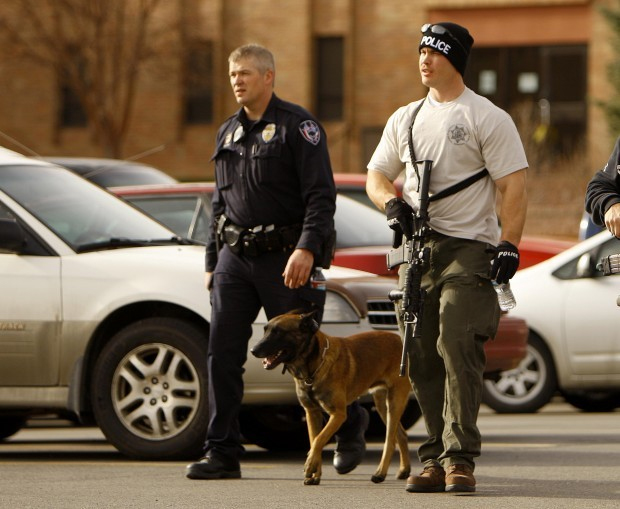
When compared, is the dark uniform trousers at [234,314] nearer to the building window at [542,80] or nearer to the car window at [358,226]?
the car window at [358,226]

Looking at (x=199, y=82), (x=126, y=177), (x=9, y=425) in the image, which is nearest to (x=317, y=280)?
(x=9, y=425)

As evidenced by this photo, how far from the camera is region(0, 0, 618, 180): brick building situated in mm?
41219

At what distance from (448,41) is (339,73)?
36.5 m

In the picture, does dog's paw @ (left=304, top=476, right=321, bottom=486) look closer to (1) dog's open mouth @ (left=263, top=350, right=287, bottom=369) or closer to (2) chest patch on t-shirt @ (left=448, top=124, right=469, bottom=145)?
(1) dog's open mouth @ (left=263, top=350, right=287, bottom=369)

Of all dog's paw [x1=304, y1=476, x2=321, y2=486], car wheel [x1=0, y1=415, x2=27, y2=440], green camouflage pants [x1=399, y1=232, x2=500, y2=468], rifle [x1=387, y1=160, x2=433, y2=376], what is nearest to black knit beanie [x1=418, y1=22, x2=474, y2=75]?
rifle [x1=387, y1=160, x2=433, y2=376]

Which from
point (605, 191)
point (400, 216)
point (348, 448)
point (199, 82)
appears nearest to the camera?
point (605, 191)

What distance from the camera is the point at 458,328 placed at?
7.13 m

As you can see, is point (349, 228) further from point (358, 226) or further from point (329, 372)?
point (329, 372)

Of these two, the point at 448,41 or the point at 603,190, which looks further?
the point at 448,41

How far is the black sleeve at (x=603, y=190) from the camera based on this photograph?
662cm

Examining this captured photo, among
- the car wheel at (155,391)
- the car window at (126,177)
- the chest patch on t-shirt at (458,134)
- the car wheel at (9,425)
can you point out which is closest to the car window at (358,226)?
the car wheel at (155,391)

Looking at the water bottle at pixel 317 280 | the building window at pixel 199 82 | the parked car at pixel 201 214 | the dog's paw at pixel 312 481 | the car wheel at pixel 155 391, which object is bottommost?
the dog's paw at pixel 312 481

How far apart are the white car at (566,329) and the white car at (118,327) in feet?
13.1

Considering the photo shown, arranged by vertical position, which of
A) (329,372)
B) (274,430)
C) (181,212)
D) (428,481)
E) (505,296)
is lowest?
(274,430)
